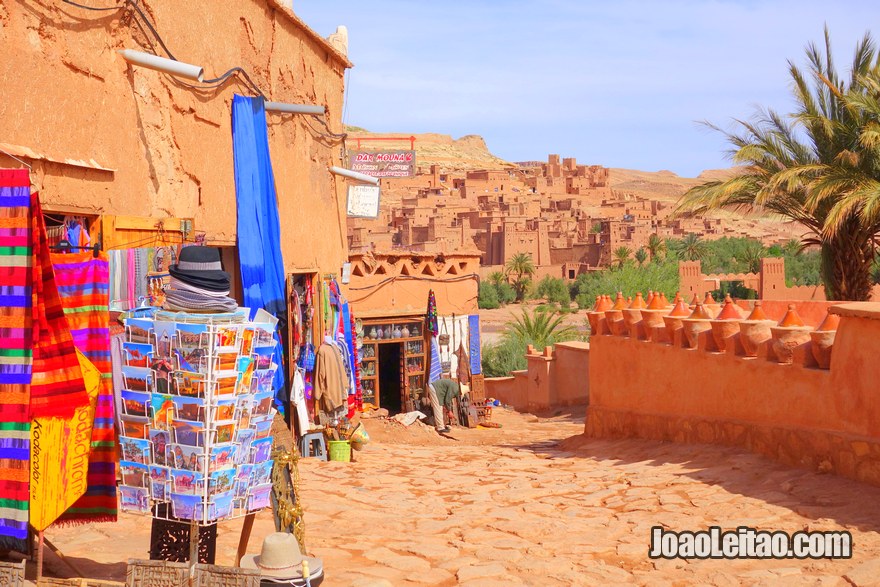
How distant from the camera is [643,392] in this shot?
32.3 ft

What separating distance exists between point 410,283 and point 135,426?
1324 centimetres

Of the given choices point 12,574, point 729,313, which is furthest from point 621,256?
point 12,574

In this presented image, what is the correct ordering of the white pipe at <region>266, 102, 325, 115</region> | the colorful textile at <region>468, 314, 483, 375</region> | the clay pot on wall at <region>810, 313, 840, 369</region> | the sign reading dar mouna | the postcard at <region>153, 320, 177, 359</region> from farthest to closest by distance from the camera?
the sign reading dar mouna
the colorful textile at <region>468, 314, 483, 375</region>
the white pipe at <region>266, 102, 325, 115</region>
the clay pot on wall at <region>810, 313, 840, 369</region>
the postcard at <region>153, 320, 177, 359</region>

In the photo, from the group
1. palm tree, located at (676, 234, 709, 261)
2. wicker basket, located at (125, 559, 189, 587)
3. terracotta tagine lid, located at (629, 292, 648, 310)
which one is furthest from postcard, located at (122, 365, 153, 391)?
palm tree, located at (676, 234, 709, 261)

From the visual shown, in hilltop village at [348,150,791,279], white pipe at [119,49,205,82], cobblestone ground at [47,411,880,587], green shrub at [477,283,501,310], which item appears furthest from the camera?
hilltop village at [348,150,791,279]

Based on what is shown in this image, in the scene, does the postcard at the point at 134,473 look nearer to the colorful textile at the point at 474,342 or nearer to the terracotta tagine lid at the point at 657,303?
the terracotta tagine lid at the point at 657,303

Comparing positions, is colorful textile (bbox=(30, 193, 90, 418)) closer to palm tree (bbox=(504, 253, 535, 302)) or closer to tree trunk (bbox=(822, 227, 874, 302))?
tree trunk (bbox=(822, 227, 874, 302))

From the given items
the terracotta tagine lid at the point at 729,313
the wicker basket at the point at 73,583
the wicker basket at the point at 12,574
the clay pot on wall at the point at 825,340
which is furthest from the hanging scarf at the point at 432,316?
the wicker basket at the point at 12,574

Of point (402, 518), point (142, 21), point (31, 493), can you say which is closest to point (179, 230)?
point (142, 21)

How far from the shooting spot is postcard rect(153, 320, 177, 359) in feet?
13.2

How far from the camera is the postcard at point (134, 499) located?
4.11 metres

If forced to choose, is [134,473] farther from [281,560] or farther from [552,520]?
[552,520]

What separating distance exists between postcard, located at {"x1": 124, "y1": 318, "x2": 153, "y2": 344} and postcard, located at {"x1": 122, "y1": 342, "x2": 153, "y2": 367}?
2 centimetres

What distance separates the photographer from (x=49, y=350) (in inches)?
165
